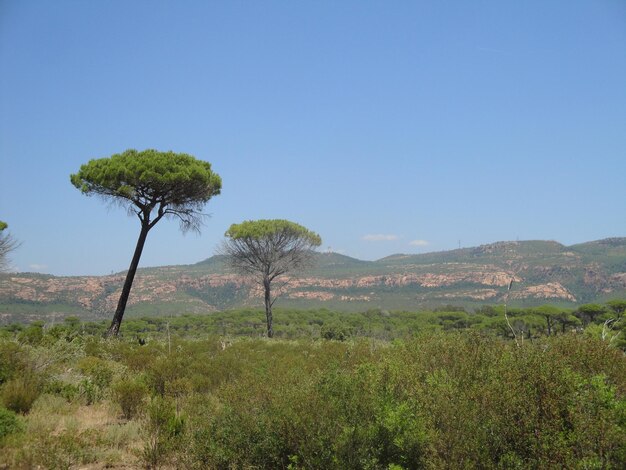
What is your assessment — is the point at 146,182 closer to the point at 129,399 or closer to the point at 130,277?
the point at 130,277

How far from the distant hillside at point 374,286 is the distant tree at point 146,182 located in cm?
4443

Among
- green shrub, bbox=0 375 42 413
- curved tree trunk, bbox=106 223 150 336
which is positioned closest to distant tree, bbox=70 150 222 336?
curved tree trunk, bbox=106 223 150 336

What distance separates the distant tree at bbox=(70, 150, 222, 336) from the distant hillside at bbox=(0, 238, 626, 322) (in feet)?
146

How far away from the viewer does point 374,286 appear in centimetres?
10038

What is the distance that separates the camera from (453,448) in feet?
14.9

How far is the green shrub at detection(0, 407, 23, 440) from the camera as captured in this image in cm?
633

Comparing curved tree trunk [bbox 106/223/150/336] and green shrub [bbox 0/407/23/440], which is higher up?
curved tree trunk [bbox 106/223/150/336]

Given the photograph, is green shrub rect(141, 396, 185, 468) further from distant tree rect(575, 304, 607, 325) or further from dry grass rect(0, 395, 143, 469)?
distant tree rect(575, 304, 607, 325)

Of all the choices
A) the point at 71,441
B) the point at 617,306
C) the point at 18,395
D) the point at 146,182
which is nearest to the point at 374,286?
the point at 617,306

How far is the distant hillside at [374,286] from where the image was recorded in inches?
2790

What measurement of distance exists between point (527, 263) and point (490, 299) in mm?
18280

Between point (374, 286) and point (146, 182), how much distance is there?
83494 millimetres

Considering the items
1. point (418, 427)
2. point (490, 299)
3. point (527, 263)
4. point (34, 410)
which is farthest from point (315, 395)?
point (527, 263)

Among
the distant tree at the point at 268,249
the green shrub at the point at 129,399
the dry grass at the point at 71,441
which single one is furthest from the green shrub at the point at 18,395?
the distant tree at the point at 268,249
